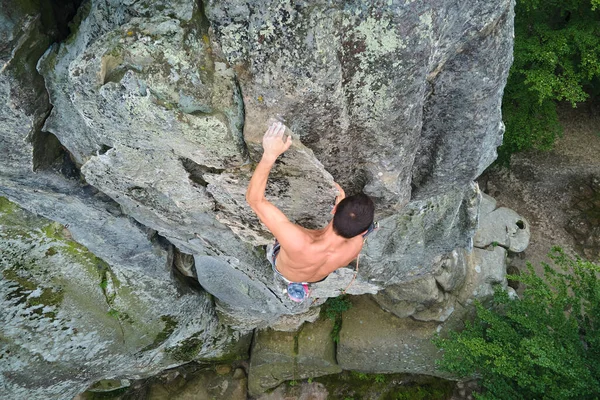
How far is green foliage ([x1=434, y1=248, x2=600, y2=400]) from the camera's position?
5578mm

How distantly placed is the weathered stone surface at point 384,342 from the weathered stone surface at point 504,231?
1811mm

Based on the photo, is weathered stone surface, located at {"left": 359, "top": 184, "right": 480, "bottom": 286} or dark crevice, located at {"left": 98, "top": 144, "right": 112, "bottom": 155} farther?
weathered stone surface, located at {"left": 359, "top": 184, "right": 480, "bottom": 286}

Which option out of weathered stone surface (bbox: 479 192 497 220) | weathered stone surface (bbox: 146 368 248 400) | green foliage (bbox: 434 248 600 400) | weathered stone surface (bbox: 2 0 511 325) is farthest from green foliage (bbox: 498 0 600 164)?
weathered stone surface (bbox: 146 368 248 400)

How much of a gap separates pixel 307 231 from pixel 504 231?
6401mm

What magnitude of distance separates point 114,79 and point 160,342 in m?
4.72

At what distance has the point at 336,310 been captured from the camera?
814 cm

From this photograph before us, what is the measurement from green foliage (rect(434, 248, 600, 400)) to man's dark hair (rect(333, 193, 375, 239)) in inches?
138

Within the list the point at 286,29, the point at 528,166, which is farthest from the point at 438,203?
the point at 528,166

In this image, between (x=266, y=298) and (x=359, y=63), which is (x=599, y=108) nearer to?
(x=266, y=298)

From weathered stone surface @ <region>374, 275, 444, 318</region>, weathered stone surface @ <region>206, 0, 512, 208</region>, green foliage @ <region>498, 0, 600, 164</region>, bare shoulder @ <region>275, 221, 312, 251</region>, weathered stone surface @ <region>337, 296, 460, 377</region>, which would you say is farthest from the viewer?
weathered stone surface @ <region>337, 296, 460, 377</region>

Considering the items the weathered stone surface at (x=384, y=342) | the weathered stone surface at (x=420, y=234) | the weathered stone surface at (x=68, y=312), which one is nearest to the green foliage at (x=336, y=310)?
the weathered stone surface at (x=384, y=342)

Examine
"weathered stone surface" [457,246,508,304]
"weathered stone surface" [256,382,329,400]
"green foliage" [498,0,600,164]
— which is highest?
"green foliage" [498,0,600,164]

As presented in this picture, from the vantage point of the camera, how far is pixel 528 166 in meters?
9.73

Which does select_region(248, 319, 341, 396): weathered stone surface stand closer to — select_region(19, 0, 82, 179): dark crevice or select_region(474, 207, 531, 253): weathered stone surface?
select_region(474, 207, 531, 253): weathered stone surface
